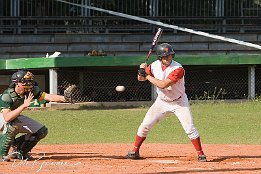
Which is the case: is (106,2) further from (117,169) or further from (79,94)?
(117,169)

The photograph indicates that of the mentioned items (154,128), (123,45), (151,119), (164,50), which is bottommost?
(154,128)

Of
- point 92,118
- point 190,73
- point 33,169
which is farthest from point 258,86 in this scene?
point 33,169

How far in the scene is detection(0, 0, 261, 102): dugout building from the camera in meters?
21.7

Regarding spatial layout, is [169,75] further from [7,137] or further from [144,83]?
[144,83]

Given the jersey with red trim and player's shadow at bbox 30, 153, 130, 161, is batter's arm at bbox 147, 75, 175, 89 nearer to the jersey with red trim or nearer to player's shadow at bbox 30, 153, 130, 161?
the jersey with red trim

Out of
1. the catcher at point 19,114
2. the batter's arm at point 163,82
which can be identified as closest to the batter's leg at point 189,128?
the batter's arm at point 163,82

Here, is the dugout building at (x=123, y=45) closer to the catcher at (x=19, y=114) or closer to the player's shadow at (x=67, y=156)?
the player's shadow at (x=67, y=156)

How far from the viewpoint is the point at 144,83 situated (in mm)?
22234

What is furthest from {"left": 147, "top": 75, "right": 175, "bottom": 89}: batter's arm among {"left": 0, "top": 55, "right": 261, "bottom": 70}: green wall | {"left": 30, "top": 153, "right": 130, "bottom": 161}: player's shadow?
{"left": 0, "top": 55, "right": 261, "bottom": 70}: green wall

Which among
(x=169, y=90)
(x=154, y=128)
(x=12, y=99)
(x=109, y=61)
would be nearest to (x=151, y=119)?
(x=169, y=90)

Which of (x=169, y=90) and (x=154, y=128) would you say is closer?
(x=169, y=90)

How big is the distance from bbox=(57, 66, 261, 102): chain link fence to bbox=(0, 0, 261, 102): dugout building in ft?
0.10

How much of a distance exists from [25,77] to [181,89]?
2314mm

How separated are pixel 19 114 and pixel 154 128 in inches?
276
